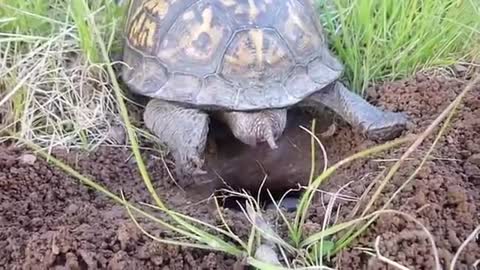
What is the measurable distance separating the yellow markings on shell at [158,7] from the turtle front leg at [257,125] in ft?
0.76

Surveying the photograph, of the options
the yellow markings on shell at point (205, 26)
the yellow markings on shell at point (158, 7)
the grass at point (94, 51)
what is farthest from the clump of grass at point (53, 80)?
the yellow markings on shell at point (205, 26)

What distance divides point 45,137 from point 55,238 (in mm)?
430

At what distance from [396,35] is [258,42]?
1.15 feet

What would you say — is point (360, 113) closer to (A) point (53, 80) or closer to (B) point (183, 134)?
(B) point (183, 134)

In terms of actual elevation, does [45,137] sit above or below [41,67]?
below

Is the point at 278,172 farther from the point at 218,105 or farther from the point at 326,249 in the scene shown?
the point at 326,249

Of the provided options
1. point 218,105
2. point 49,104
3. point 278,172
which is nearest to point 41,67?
point 49,104

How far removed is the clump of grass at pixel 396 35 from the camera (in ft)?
5.38

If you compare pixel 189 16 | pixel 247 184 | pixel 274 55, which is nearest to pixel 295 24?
pixel 274 55

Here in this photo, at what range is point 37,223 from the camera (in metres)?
1.25

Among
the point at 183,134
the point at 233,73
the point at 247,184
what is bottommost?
the point at 247,184

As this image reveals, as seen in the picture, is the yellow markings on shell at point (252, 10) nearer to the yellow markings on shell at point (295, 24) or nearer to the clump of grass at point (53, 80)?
the yellow markings on shell at point (295, 24)

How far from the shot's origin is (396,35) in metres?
1.65

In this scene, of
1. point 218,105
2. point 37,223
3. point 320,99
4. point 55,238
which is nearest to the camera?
point 55,238
